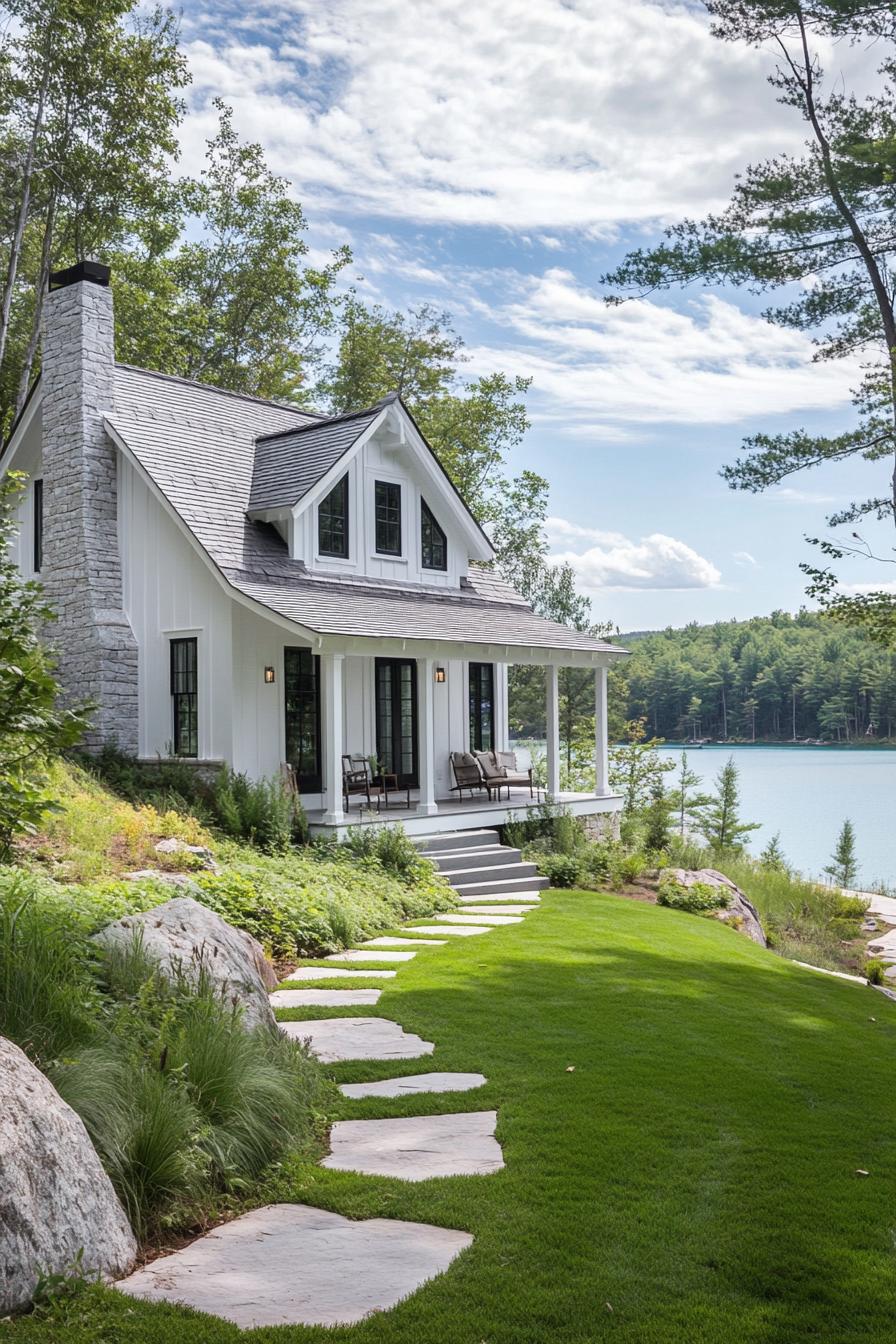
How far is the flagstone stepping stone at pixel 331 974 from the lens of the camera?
8406mm

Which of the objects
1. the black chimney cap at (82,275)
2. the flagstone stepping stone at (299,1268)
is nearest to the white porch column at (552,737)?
the black chimney cap at (82,275)

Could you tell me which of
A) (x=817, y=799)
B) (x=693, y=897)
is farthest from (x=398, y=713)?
(x=817, y=799)

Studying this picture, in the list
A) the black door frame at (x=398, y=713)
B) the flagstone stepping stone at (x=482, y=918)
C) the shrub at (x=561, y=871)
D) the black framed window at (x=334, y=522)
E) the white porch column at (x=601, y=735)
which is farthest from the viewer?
the white porch column at (x=601, y=735)

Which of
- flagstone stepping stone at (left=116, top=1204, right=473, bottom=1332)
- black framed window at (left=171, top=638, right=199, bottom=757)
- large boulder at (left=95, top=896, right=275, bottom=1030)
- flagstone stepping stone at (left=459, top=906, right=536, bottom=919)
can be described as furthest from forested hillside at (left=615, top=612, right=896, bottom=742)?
flagstone stepping stone at (left=116, top=1204, right=473, bottom=1332)

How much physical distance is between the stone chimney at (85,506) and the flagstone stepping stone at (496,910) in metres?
5.77

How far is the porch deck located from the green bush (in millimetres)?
2604

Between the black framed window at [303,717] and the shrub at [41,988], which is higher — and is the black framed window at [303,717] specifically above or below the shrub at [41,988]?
above

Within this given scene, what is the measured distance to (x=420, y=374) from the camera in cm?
2911

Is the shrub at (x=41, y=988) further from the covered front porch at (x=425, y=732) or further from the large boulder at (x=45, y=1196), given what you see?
the covered front porch at (x=425, y=732)

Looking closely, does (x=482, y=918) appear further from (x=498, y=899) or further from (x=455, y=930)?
(x=498, y=899)

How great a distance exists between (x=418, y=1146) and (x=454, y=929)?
234 inches

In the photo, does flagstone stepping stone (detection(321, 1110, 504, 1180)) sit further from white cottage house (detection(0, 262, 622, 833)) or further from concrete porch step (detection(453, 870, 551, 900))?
white cottage house (detection(0, 262, 622, 833))

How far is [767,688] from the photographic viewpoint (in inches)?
2185

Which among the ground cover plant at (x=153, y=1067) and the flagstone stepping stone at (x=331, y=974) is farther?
the flagstone stepping stone at (x=331, y=974)
